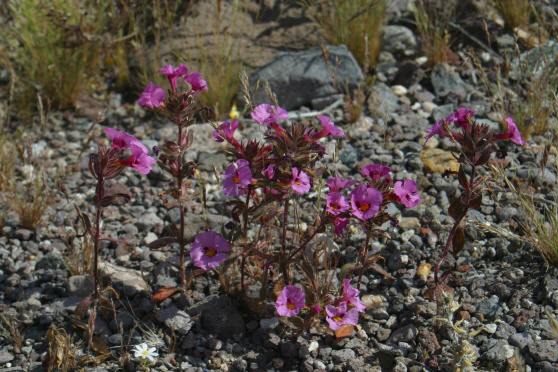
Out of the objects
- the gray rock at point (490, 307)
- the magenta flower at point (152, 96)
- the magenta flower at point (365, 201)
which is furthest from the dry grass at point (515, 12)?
the magenta flower at point (152, 96)

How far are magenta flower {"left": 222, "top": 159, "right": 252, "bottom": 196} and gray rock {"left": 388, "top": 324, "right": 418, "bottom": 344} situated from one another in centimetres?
102

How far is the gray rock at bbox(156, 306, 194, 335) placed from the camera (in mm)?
2543

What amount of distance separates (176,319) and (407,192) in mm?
1249

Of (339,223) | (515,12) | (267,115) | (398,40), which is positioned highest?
(515,12)

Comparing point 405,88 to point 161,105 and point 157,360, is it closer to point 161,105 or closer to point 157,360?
point 161,105

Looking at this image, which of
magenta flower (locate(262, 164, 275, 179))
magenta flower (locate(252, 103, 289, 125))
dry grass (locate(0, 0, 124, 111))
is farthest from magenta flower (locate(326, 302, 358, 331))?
dry grass (locate(0, 0, 124, 111))

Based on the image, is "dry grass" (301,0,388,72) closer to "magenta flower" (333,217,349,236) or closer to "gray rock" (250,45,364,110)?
"gray rock" (250,45,364,110)

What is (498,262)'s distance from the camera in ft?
9.21

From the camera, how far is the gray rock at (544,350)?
89.6 inches

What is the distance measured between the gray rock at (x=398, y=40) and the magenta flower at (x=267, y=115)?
2668mm

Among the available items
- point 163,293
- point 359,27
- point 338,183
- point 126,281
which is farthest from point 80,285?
point 359,27

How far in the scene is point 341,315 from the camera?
7.55 feet

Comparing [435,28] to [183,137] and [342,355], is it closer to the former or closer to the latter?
[183,137]

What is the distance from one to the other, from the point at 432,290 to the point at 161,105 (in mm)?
1503
